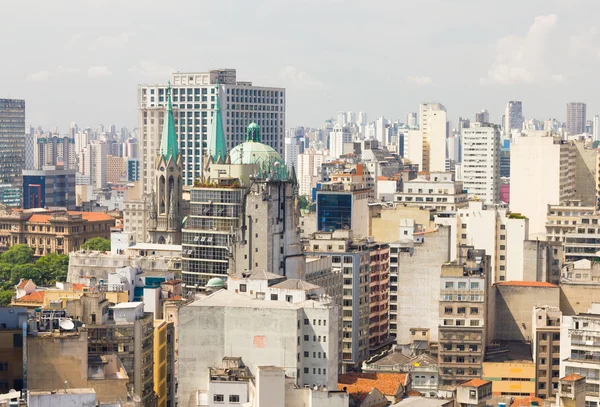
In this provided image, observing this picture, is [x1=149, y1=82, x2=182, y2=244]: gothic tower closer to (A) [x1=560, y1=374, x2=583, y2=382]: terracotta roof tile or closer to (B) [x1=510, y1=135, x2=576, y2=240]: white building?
(B) [x1=510, y1=135, x2=576, y2=240]: white building

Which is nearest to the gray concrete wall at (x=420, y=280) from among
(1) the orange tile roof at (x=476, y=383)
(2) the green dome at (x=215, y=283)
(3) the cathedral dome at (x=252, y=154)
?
(2) the green dome at (x=215, y=283)

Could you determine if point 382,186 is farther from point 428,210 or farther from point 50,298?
point 50,298

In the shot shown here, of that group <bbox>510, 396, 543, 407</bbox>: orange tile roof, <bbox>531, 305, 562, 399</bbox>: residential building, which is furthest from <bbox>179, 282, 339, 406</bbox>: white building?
<bbox>531, 305, 562, 399</bbox>: residential building

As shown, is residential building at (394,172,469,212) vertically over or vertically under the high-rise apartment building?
under

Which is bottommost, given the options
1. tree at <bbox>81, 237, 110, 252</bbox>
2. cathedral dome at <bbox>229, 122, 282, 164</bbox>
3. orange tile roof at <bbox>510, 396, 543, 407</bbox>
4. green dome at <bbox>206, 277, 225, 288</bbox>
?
orange tile roof at <bbox>510, 396, 543, 407</bbox>

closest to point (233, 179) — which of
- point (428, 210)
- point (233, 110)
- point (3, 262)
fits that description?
point (428, 210)

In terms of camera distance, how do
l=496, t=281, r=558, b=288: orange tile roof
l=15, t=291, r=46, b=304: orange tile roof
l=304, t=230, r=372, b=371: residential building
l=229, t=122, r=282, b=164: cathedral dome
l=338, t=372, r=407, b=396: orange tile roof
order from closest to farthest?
l=338, t=372, r=407, b=396: orange tile roof → l=15, t=291, r=46, b=304: orange tile roof → l=496, t=281, r=558, b=288: orange tile roof → l=304, t=230, r=372, b=371: residential building → l=229, t=122, r=282, b=164: cathedral dome

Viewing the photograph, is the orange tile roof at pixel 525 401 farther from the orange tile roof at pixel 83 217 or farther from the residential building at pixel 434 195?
the orange tile roof at pixel 83 217
